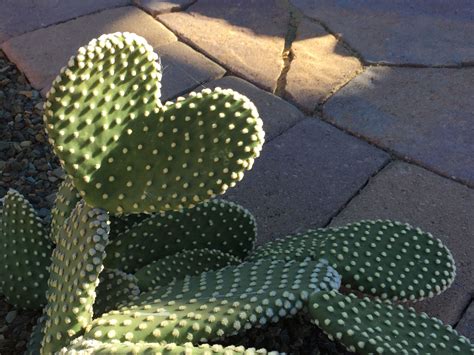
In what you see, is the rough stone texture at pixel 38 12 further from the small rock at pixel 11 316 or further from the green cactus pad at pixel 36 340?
the green cactus pad at pixel 36 340

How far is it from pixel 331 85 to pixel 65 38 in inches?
39.7

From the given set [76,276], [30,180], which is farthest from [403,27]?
[76,276]

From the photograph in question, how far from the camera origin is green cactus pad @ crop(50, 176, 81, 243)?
1410mm

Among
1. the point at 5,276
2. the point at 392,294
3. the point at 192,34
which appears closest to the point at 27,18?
the point at 192,34

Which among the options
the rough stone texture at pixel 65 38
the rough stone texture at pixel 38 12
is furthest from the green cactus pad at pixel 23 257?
the rough stone texture at pixel 38 12

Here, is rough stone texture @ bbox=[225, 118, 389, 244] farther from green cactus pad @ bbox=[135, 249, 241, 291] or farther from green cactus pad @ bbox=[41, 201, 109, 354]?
green cactus pad @ bbox=[41, 201, 109, 354]

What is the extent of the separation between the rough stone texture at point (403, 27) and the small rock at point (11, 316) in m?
1.50

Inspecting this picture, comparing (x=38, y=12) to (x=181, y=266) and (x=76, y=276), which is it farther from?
(x=76, y=276)

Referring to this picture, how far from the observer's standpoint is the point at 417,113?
2201mm

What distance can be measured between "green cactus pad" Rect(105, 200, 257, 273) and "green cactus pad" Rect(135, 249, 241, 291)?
1.7 inches

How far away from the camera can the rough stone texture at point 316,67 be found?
229 centimetres

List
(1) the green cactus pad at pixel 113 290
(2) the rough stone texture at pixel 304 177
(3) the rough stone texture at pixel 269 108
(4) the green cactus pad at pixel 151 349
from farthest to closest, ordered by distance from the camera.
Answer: (3) the rough stone texture at pixel 269 108 < (2) the rough stone texture at pixel 304 177 < (1) the green cactus pad at pixel 113 290 < (4) the green cactus pad at pixel 151 349

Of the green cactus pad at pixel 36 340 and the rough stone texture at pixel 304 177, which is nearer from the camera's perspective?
the green cactus pad at pixel 36 340

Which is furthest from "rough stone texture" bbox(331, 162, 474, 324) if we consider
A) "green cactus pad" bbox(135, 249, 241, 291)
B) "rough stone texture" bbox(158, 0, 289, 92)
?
"rough stone texture" bbox(158, 0, 289, 92)
